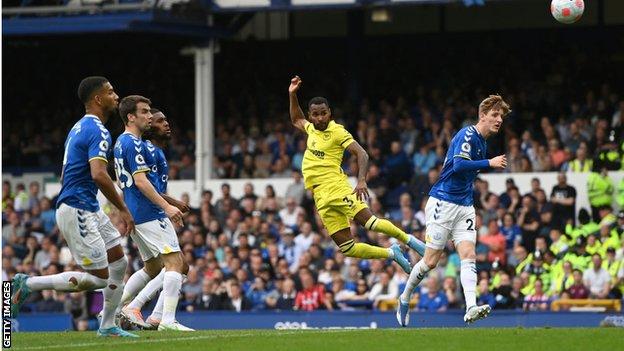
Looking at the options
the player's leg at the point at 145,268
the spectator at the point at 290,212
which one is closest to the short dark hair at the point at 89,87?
the player's leg at the point at 145,268

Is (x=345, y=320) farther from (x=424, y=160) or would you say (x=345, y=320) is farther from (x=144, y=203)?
(x=144, y=203)

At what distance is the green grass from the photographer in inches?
536

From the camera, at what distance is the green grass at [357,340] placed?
44.7 feet

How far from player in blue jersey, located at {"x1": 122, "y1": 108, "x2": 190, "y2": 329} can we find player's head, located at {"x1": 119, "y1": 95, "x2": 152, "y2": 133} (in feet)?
0.82

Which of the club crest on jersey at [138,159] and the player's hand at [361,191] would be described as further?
the player's hand at [361,191]

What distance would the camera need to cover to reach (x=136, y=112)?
1573cm

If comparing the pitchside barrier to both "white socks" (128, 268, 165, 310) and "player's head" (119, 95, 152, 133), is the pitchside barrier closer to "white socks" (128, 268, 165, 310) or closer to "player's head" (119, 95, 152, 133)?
"white socks" (128, 268, 165, 310)

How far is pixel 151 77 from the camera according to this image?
1299 inches

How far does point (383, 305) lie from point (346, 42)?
9228mm

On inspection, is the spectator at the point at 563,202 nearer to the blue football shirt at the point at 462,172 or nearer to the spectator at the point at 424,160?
the spectator at the point at 424,160

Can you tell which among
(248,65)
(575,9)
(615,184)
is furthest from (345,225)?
(248,65)

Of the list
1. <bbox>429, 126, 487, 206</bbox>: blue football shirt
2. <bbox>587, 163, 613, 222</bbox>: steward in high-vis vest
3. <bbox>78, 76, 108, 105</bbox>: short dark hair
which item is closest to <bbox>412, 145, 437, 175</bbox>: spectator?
<bbox>587, 163, 613, 222</bbox>: steward in high-vis vest

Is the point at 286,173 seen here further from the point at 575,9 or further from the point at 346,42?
the point at 575,9

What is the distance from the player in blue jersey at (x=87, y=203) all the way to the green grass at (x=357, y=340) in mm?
588
